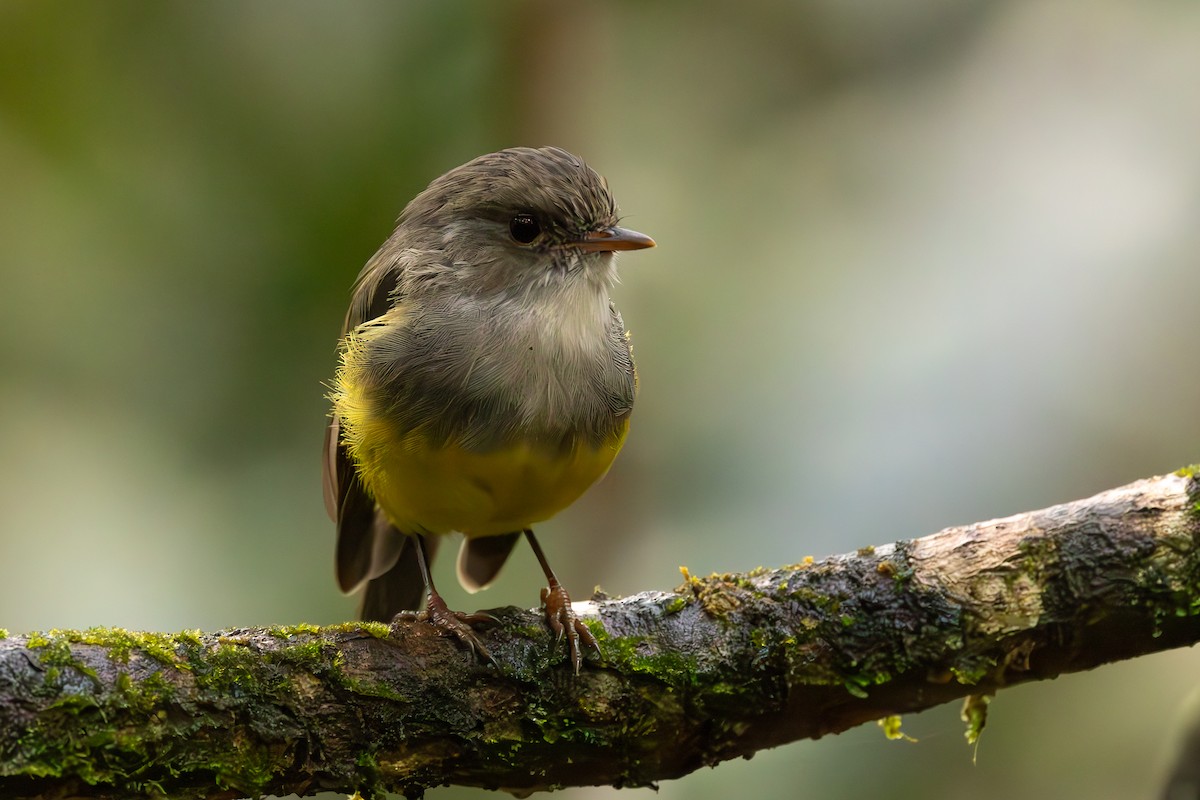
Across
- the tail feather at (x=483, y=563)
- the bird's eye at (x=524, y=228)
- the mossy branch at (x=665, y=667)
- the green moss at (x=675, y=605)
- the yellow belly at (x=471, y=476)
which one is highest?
the bird's eye at (x=524, y=228)

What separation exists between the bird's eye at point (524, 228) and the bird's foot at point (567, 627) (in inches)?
37.2

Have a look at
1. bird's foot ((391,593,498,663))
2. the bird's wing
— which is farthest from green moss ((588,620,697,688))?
the bird's wing

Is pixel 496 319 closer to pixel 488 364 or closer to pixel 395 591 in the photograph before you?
pixel 488 364

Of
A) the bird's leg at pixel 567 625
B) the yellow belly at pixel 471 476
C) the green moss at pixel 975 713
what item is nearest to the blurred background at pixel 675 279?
the green moss at pixel 975 713

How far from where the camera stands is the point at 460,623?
99.7 inches

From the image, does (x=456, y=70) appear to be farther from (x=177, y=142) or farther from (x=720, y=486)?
(x=720, y=486)

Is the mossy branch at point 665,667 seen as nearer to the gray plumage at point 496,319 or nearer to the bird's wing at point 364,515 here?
the gray plumage at point 496,319

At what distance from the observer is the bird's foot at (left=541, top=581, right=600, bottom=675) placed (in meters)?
2.49

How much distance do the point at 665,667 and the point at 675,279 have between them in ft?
6.88

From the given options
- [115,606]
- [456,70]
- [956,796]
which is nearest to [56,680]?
[115,606]

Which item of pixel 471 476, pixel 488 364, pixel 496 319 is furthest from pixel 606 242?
pixel 471 476

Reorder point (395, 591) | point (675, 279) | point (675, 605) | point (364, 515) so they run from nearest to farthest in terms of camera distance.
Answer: point (675, 605), point (364, 515), point (395, 591), point (675, 279)

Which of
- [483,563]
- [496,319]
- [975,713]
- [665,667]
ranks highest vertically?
[496,319]

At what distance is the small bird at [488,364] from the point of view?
270 centimetres
